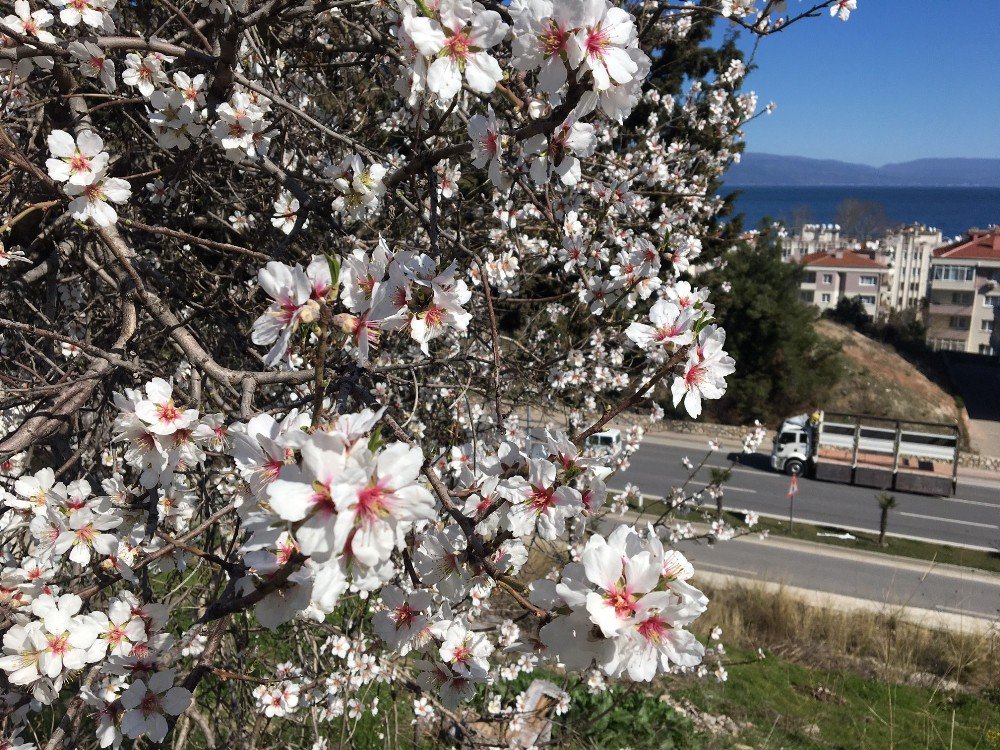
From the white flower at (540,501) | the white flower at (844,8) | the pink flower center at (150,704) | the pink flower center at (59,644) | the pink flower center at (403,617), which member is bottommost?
the pink flower center at (150,704)

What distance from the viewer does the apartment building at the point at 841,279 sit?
45281mm

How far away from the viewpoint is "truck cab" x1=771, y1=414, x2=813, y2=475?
16.5 meters

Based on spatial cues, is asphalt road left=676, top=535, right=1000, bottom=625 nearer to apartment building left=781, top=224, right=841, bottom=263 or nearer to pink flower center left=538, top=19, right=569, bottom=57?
pink flower center left=538, top=19, right=569, bottom=57

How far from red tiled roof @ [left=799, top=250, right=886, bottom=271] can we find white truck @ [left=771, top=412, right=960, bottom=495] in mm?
31985

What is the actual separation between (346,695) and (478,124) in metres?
2.27

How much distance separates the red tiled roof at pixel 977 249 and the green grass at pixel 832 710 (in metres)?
43.2

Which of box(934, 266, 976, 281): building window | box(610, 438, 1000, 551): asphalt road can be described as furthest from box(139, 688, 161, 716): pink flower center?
box(934, 266, 976, 281): building window

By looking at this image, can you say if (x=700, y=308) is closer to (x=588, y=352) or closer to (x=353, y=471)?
(x=353, y=471)

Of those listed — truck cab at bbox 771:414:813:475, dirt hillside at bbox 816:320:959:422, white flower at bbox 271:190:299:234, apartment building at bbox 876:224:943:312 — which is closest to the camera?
white flower at bbox 271:190:299:234

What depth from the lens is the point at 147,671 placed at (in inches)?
50.8

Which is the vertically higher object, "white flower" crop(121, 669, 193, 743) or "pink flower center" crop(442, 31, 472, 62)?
"pink flower center" crop(442, 31, 472, 62)

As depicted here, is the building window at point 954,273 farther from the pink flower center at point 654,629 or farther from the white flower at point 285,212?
the pink flower center at point 654,629

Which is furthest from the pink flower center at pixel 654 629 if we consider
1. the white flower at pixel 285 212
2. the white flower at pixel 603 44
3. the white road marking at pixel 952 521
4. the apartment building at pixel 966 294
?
the apartment building at pixel 966 294

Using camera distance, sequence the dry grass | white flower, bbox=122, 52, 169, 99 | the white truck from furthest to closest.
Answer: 1. the white truck
2. the dry grass
3. white flower, bbox=122, 52, 169, 99
